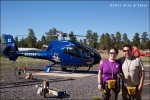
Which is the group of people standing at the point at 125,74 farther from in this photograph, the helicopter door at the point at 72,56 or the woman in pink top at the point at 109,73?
the helicopter door at the point at 72,56

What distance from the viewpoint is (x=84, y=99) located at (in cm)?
903

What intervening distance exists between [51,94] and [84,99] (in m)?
1.44

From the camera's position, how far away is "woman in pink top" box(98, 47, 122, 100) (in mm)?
5175

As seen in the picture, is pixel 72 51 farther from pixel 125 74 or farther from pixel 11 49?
pixel 125 74

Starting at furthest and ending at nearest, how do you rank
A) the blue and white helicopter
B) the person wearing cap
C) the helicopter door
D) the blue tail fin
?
1. the blue tail fin
2. the helicopter door
3. the blue and white helicopter
4. the person wearing cap

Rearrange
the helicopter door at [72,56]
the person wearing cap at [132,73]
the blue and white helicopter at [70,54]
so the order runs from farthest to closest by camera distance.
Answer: the helicopter door at [72,56], the blue and white helicopter at [70,54], the person wearing cap at [132,73]

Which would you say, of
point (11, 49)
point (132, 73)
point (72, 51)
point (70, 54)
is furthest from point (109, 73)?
point (11, 49)

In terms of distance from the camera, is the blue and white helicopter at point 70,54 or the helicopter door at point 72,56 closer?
the blue and white helicopter at point 70,54

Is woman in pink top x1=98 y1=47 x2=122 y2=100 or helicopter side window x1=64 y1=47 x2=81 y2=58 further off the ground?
helicopter side window x1=64 y1=47 x2=81 y2=58

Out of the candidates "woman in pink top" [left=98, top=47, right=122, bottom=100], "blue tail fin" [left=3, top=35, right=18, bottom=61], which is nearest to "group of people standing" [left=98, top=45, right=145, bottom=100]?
"woman in pink top" [left=98, top=47, right=122, bottom=100]

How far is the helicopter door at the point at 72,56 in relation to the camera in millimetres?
19000

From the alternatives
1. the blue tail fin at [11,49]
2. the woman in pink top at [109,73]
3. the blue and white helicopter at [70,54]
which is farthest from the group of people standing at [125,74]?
the blue tail fin at [11,49]

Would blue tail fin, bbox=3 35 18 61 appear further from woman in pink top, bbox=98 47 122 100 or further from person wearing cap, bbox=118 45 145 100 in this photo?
person wearing cap, bbox=118 45 145 100

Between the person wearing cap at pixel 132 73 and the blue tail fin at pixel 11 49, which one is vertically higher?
the blue tail fin at pixel 11 49
